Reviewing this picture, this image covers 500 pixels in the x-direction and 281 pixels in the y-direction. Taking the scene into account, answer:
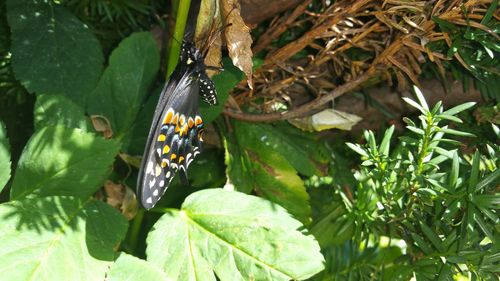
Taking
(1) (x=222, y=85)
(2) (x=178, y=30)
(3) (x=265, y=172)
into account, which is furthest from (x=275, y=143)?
(2) (x=178, y=30)

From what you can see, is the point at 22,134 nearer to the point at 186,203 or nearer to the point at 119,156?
the point at 119,156

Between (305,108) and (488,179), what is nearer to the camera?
(488,179)

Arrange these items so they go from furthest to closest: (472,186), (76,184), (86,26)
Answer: (86,26), (76,184), (472,186)

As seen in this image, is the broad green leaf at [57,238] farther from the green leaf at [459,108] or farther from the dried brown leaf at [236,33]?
the green leaf at [459,108]

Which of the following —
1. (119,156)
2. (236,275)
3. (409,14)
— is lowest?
(236,275)

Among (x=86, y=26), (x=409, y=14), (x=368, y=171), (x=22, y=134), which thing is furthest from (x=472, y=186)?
(x=22, y=134)

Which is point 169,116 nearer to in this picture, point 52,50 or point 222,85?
point 222,85

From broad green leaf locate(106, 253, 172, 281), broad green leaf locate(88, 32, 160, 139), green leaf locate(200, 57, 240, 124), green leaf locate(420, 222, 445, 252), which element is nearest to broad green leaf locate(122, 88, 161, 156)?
broad green leaf locate(88, 32, 160, 139)
